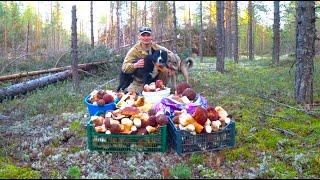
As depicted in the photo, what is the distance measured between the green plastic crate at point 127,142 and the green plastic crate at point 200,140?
0.20m

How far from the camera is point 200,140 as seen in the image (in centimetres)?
491

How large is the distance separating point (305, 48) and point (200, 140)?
4122mm

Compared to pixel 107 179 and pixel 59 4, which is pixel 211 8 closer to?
pixel 59 4

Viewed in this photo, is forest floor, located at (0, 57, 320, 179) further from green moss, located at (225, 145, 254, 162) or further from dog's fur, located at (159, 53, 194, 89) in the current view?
dog's fur, located at (159, 53, 194, 89)

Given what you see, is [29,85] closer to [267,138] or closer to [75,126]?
[75,126]

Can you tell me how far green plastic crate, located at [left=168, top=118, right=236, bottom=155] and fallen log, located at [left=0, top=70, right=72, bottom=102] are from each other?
617 centimetres

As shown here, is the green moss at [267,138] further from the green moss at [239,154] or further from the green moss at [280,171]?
the green moss at [280,171]

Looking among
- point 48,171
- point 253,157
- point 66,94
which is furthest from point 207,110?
point 66,94

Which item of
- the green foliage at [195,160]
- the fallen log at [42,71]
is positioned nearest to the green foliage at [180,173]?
the green foliage at [195,160]

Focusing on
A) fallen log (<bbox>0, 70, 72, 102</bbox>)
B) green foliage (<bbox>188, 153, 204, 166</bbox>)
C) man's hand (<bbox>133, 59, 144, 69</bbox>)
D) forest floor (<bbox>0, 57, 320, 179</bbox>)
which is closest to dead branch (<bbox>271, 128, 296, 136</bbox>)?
forest floor (<bbox>0, 57, 320, 179</bbox>)

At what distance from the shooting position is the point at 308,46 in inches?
307

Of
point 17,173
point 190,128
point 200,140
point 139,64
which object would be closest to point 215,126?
point 200,140

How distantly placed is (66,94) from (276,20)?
12494 millimetres

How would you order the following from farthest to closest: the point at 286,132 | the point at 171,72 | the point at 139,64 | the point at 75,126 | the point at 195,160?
→ the point at 171,72, the point at 139,64, the point at 75,126, the point at 286,132, the point at 195,160
